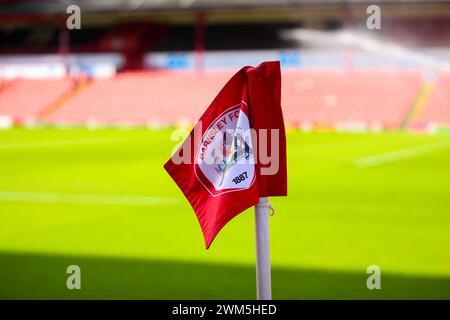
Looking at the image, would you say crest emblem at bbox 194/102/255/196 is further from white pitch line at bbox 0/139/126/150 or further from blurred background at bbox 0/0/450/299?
white pitch line at bbox 0/139/126/150

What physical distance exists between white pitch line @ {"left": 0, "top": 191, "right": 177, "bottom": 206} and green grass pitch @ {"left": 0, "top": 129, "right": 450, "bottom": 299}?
Result: 0.01m

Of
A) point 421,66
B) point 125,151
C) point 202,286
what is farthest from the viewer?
point 421,66

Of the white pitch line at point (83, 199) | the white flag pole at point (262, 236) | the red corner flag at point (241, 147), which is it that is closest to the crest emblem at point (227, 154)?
the red corner flag at point (241, 147)

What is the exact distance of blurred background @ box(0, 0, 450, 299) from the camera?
5.57 m

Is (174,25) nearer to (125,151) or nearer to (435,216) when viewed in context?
(125,151)

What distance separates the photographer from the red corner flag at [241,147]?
2.87m

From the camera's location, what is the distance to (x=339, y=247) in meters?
6.36

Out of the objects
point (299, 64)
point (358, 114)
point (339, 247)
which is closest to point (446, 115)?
point (358, 114)

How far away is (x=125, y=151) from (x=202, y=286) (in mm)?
12216

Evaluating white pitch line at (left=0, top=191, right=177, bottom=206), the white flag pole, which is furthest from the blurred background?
the white flag pole

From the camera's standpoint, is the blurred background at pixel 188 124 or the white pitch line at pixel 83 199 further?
the white pitch line at pixel 83 199

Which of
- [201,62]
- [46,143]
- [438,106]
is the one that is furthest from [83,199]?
[201,62]

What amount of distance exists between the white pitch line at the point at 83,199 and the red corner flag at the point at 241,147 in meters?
6.02

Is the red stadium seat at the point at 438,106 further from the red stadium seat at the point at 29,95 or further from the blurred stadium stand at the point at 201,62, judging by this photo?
the red stadium seat at the point at 29,95
